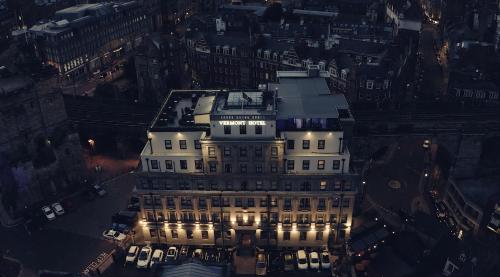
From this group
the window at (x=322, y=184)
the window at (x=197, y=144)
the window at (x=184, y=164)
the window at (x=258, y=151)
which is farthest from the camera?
the window at (x=184, y=164)

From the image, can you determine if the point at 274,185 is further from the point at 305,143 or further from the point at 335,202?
the point at 335,202

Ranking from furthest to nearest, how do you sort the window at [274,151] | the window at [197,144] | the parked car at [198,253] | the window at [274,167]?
1. the parked car at [198,253]
2. the window at [197,144]
3. the window at [274,167]
4. the window at [274,151]

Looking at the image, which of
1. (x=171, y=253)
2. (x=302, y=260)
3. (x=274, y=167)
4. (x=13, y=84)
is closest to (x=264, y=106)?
(x=274, y=167)

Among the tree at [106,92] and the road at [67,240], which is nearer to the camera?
the road at [67,240]

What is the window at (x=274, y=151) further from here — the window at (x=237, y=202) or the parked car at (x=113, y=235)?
the parked car at (x=113, y=235)

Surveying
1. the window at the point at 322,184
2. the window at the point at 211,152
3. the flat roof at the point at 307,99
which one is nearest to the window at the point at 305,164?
the window at the point at 322,184

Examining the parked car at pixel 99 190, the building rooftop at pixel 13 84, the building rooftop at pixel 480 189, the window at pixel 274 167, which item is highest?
the building rooftop at pixel 13 84

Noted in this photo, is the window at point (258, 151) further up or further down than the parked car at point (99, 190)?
further up

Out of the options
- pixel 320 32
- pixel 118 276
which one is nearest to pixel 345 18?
pixel 320 32
